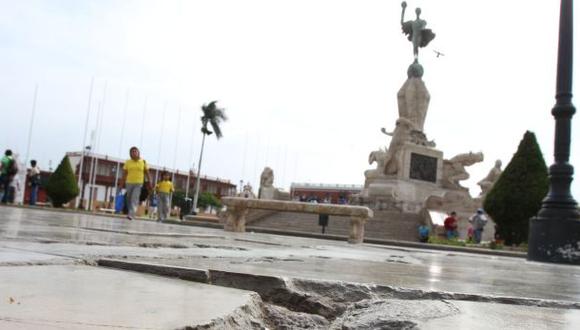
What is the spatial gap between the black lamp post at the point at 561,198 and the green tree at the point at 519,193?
10016mm

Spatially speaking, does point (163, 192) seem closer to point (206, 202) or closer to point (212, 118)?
point (212, 118)

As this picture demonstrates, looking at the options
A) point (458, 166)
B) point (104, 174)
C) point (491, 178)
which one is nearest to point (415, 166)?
point (458, 166)

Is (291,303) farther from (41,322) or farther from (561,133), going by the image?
(561,133)

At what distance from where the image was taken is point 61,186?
26859mm

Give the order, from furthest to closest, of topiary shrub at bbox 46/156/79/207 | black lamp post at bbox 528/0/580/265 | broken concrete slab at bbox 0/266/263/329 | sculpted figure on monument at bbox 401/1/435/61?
sculpted figure on monument at bbox 401/1/435/61
topiary shrub at bbox 46/156/79/207
black lamp post at bbox 528/0/580/265
broken concrete slab at bbox 0/266/263/329

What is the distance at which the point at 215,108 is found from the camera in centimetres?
5188

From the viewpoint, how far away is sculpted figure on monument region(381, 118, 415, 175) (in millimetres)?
31016

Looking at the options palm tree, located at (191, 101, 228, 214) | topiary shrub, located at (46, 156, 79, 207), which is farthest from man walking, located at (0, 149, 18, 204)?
palm tree, located at (191, 101, 228, 214)

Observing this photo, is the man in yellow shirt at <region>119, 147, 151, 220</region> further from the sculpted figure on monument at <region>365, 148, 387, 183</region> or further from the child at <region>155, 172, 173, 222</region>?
the sculpted figure on monument at <region>365, 148, 387, 183</region>

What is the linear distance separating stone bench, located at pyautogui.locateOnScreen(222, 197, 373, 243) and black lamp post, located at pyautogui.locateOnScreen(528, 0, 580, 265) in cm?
347

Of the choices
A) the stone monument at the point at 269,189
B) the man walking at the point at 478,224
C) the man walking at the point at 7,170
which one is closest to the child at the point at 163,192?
A: the man walking at the point at 7,170

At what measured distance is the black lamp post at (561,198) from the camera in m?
8.75

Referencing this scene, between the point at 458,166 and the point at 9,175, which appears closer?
the point at 9,175

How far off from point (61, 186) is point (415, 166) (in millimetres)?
17883
